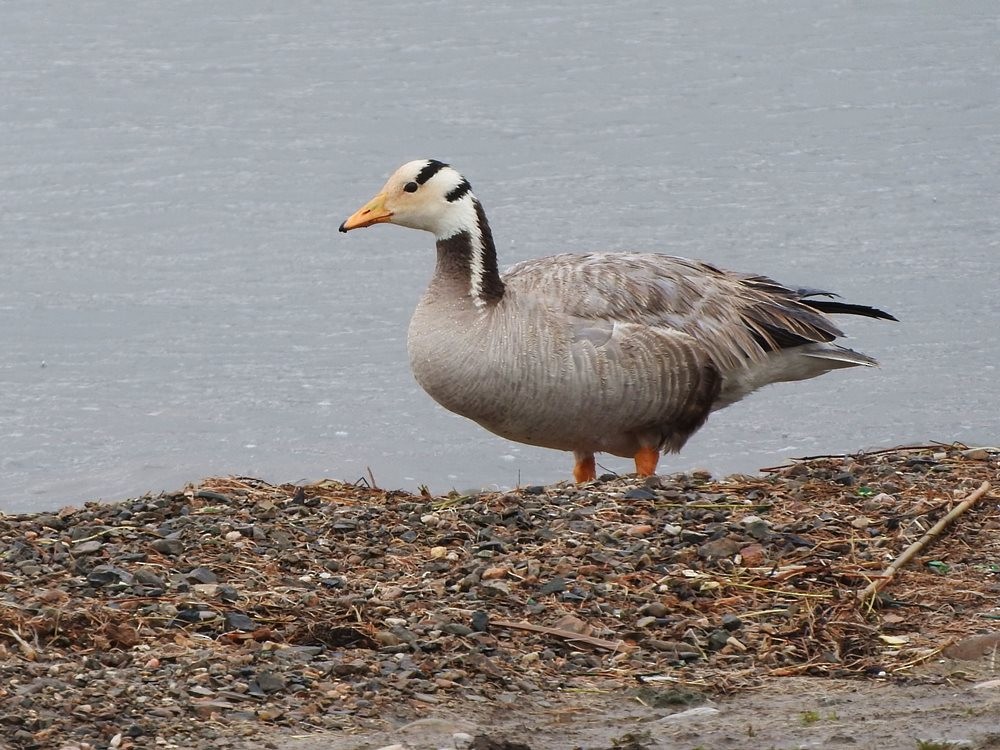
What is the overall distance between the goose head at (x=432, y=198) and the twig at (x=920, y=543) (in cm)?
318

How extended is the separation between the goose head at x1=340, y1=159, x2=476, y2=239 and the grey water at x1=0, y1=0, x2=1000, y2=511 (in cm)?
170

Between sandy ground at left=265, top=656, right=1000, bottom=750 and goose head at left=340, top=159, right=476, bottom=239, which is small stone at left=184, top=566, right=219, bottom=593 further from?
goose head at left=340, top=159, right=476, bottom=239

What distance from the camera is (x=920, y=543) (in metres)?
5.40

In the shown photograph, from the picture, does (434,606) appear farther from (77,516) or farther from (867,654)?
(77,516)

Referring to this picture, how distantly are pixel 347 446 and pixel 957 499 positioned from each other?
15.0 ft

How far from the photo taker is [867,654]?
185 inches

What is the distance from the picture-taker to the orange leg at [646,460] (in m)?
8.15

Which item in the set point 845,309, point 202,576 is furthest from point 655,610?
point 845,309

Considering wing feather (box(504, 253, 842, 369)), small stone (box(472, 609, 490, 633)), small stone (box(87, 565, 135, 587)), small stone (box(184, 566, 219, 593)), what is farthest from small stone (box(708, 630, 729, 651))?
wing feather (box(504, 253, 842, 369))

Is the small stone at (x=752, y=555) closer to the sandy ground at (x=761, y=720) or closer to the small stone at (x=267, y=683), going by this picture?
the sandy ground at (x=761, y=720)

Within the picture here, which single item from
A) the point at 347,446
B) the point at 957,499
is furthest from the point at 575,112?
the point at 957,499

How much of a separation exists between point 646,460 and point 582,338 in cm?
82

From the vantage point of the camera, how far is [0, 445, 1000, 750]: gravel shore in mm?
4211

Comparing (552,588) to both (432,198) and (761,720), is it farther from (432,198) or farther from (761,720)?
(432,198)
